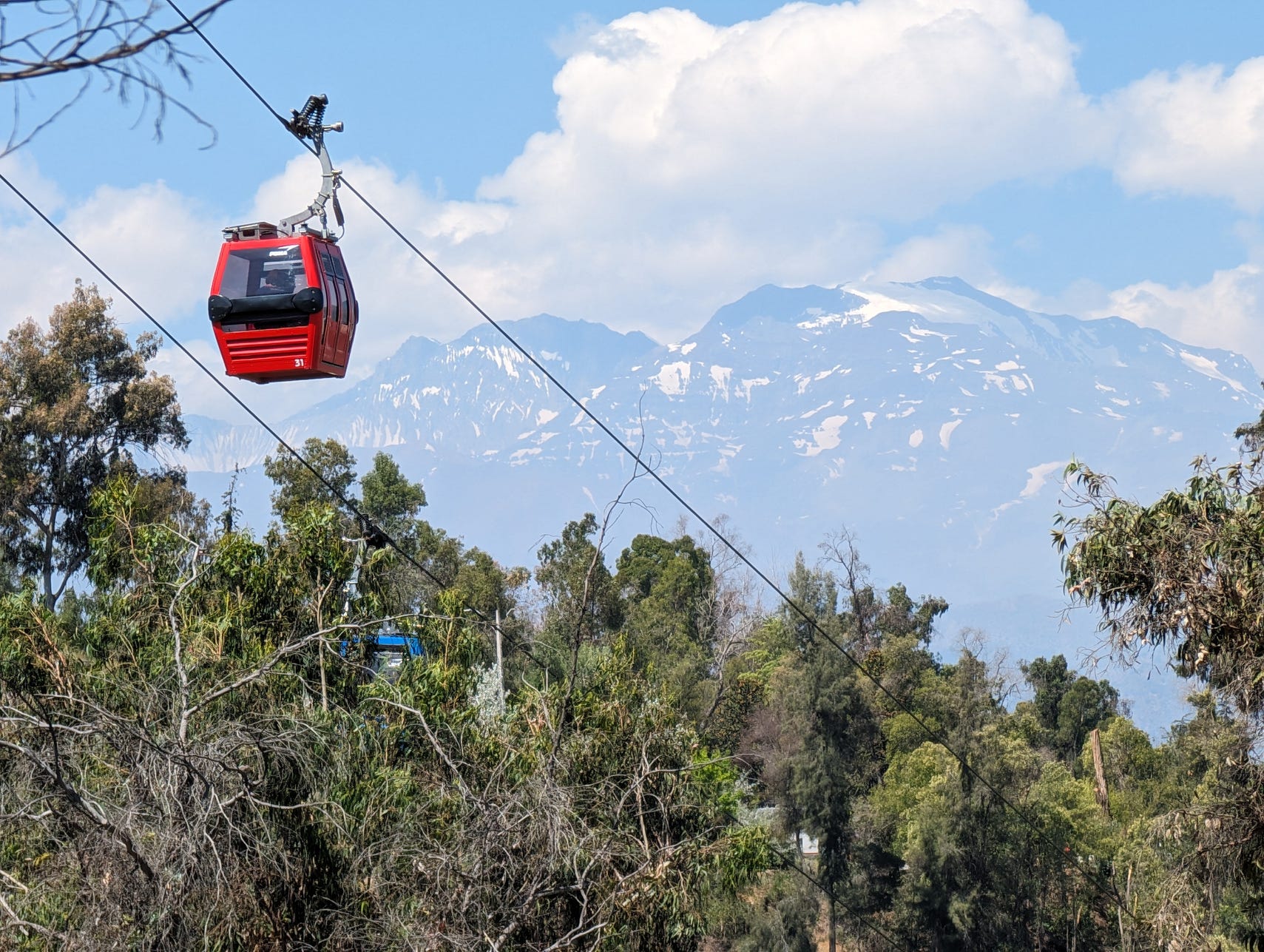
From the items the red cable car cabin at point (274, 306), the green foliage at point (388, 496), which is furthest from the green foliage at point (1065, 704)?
the red cable car cabin at point (274, 306)

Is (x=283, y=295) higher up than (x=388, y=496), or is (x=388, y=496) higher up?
(x=388, y=496)

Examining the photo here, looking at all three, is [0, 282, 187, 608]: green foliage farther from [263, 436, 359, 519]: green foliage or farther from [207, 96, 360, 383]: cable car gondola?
[207, 96, 360, 383]: cable car gondola

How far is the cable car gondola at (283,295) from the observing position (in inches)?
614

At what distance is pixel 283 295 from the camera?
15.6 metres

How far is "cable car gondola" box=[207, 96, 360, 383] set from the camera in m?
15.6

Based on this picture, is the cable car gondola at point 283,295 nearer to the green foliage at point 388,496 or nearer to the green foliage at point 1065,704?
the green foliage at point 388,496

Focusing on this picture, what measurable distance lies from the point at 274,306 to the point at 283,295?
167 millimetres

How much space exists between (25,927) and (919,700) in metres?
49.6

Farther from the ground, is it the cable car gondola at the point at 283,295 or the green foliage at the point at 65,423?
the green foliage at the point at 65,423

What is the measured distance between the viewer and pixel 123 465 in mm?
46594

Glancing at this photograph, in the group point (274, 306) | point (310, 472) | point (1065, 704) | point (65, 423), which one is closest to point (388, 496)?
point (310, 472)

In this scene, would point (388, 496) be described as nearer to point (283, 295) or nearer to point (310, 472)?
point (310, 472)

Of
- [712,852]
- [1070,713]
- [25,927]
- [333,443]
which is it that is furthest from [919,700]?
[25,927]

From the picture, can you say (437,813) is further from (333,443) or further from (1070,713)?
(1070,713)
